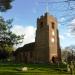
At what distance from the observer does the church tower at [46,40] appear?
85.9 m

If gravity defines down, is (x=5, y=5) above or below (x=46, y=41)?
below

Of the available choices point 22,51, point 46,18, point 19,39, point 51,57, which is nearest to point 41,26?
point 46,18

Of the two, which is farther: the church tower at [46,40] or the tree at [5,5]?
the church tower at [46,40]

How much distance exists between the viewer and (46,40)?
8625 centimetres

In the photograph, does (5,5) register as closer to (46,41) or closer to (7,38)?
(7,38)

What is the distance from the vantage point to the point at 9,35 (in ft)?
89.4

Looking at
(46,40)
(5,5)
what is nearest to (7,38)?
(5,5)

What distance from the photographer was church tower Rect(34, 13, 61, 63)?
85.9 meters

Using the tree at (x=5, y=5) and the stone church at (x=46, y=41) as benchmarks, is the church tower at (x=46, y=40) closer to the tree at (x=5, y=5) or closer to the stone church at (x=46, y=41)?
the stone church at (x=46, y=41)

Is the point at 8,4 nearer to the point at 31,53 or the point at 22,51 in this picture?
the point at 31,53

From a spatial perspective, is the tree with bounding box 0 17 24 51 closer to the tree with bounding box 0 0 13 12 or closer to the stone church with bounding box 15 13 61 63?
the tree with bounding box 0 0 13 12

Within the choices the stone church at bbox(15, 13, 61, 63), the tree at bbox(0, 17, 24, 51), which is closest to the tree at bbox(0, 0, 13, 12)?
the tree at bbox(0, 17, 24, 51)

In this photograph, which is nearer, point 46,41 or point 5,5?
point 5,5

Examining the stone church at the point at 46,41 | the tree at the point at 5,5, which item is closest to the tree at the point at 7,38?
the tree at the point at 5,5
